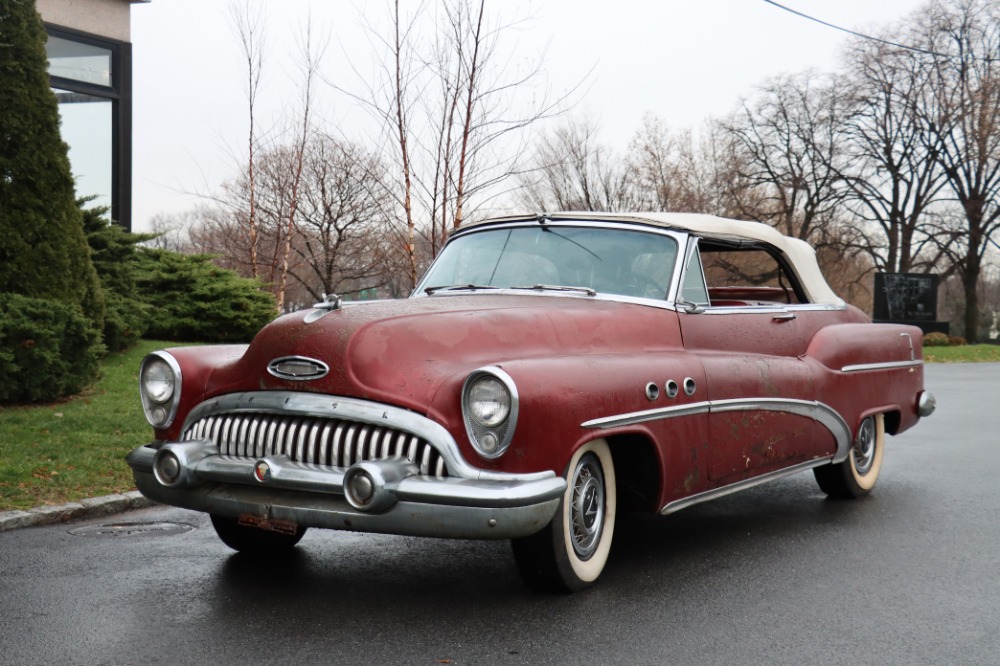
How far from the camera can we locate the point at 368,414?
4.19 meters

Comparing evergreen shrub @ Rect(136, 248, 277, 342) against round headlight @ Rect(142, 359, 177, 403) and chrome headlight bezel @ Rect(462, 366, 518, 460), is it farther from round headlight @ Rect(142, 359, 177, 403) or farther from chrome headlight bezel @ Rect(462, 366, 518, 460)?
chrome headlight bezel @ Rect(462, 366, 518, 460)

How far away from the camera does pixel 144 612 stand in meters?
4.42

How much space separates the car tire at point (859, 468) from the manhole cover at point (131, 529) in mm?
4120

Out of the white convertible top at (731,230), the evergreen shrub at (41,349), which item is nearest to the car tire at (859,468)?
the white convertible top at (731,230)

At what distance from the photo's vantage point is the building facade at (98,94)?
16672 millimetres

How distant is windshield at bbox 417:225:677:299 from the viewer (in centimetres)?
569

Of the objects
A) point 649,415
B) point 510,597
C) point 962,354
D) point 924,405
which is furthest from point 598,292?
point 962,354

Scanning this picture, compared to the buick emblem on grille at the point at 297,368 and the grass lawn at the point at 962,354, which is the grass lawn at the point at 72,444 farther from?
the grass lawn at the point at 962,354

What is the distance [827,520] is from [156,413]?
4.03 m

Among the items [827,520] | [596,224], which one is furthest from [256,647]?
[827,520]

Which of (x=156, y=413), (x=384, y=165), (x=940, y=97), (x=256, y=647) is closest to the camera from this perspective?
(x=256, y=647)

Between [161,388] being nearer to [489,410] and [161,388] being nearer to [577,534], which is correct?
[489,410]

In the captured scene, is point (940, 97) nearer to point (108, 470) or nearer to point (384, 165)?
point (384, 165)

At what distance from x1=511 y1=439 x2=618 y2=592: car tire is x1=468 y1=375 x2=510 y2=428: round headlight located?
0.44m
